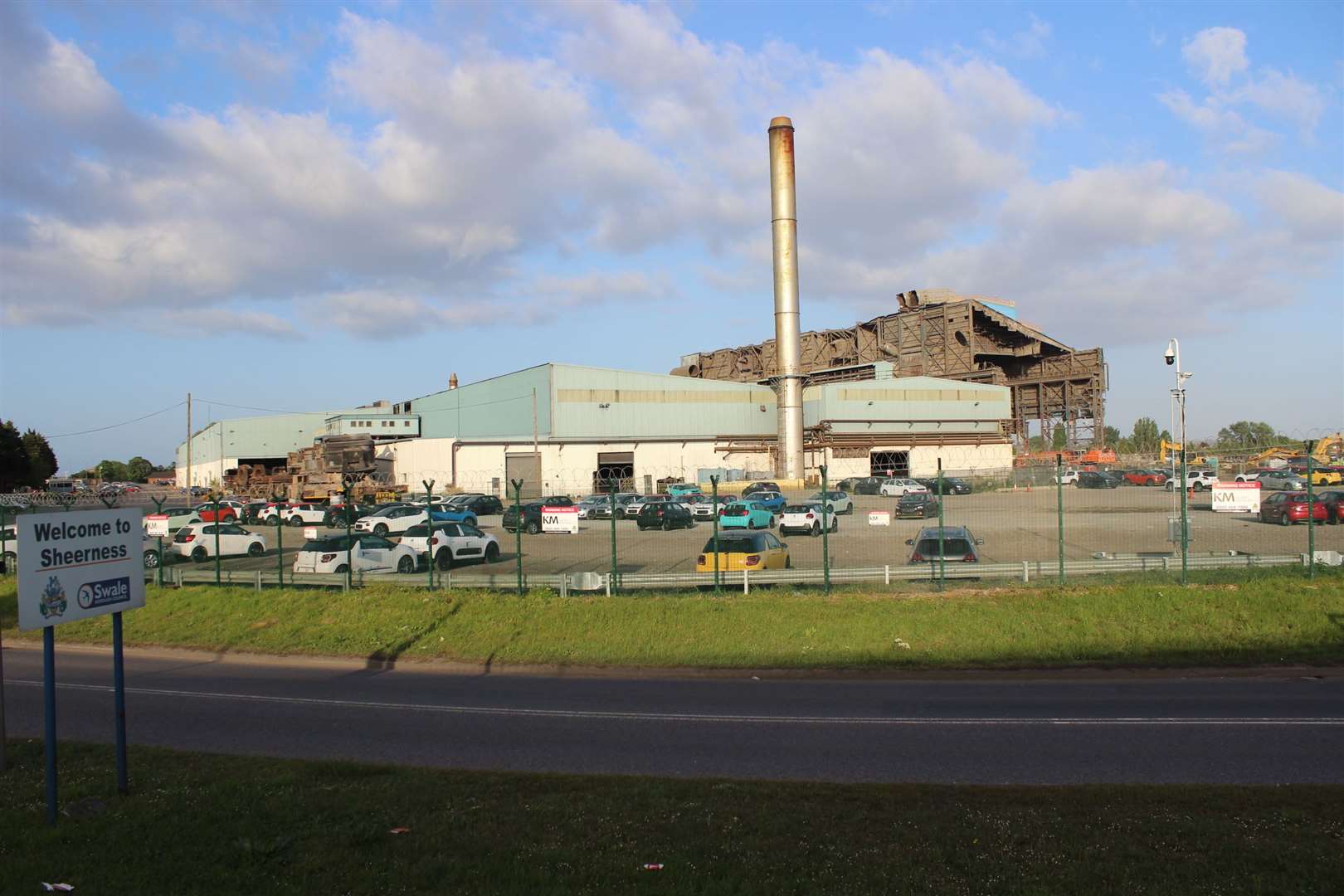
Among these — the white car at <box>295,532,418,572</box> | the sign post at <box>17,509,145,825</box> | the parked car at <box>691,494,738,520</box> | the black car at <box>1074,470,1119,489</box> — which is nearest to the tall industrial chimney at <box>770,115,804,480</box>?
the parked car at <box>691,494,738,520</box>

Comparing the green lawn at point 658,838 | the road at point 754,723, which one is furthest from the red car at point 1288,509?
the green lawn at point 658,838

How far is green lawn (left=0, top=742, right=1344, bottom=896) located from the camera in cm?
559

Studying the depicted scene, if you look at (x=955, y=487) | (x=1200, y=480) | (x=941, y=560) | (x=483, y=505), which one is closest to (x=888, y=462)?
(x=1200, y=480)

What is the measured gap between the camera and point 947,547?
821 inches

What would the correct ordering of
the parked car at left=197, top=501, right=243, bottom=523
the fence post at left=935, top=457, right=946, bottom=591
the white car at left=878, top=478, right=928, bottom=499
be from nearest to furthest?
the fence post at left=935, top=457, right=946, bottom=591 < the parked car at left=197, top=501, right=243, bottom=523 < the white car at left=878, top=478, right=928, bottom=499

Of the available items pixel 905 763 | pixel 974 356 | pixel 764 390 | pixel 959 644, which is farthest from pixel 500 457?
pixel 905 763

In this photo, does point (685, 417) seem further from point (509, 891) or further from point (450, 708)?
point (509, 891)

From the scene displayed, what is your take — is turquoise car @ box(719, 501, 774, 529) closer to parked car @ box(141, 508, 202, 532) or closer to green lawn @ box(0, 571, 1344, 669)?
green lawn @ box(0, 571, 1344, 669)

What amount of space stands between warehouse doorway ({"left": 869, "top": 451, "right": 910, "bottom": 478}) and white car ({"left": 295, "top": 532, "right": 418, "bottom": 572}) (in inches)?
2221

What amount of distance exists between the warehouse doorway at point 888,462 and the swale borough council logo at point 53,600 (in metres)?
71.8

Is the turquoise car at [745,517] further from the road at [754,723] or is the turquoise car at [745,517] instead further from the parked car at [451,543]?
the road at [754,723]

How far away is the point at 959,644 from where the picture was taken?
16219 mm

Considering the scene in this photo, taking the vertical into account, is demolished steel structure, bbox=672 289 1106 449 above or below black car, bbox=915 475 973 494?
above

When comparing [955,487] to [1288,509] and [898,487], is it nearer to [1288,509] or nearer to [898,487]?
[898,487]
